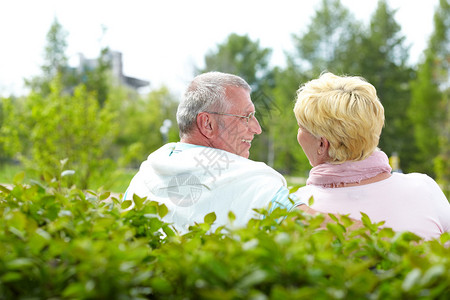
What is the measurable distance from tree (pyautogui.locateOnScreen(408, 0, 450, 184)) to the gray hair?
73.3ft

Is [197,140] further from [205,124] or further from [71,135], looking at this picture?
[71,135]

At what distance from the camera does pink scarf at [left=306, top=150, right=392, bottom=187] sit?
7.47 feet

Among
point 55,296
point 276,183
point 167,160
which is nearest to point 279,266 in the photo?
point 55,296

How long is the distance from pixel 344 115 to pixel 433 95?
23.7 metres

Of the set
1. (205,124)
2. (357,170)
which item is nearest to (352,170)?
(357,170)

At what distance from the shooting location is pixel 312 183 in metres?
2.41

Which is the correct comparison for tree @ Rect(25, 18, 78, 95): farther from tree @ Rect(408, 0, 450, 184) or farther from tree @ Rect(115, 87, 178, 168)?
tree @ Rect(408, 0, 450, 184)

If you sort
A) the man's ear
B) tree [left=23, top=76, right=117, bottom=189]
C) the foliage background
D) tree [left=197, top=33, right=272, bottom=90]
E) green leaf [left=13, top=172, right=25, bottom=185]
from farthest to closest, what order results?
tree [left=197, top=33, right=272, bottom=90], the foliage background, tree [left=23, top=76, right=117, bottom=189], the man's ear, green leaf [left=13, top=172, right=25, bottom=185]

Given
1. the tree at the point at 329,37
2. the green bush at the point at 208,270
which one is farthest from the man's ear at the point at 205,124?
the tree at the point at 329,37

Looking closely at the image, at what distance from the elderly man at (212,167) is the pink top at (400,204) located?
1.13 feet

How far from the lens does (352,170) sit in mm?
2279

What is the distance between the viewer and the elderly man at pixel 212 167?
2.06 m

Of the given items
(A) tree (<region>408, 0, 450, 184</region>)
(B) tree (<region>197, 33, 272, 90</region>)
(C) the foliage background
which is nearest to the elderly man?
(C) the foliage background

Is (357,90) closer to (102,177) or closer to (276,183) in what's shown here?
(276,183)
